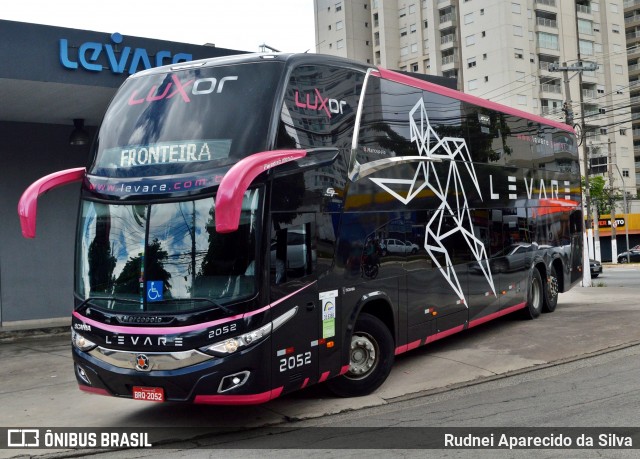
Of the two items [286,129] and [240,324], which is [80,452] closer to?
[240,324]

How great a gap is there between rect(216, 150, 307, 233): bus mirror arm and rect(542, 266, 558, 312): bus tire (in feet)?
32.6

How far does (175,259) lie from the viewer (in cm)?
738

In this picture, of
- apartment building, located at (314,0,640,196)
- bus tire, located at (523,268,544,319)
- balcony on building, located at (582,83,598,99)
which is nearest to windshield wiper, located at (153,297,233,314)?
bus tire, located at (523,268,544,319)

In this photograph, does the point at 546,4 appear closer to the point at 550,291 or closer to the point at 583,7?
the point at 583,7

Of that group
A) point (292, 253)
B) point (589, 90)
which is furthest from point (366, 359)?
point (589, 90)

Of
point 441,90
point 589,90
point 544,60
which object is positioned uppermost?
point 544,60

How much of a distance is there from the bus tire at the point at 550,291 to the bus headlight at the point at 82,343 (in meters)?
10.8

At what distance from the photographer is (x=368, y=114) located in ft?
31.0

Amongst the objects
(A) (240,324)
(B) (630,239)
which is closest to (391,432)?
(A) (240,324)

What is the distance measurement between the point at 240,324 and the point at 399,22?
290 ft

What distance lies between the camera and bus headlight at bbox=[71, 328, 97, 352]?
7.68 metres

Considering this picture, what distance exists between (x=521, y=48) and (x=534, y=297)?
203ft

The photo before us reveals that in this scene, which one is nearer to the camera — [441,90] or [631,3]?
[441,90]

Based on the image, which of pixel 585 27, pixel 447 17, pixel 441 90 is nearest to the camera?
pixel 441 90
